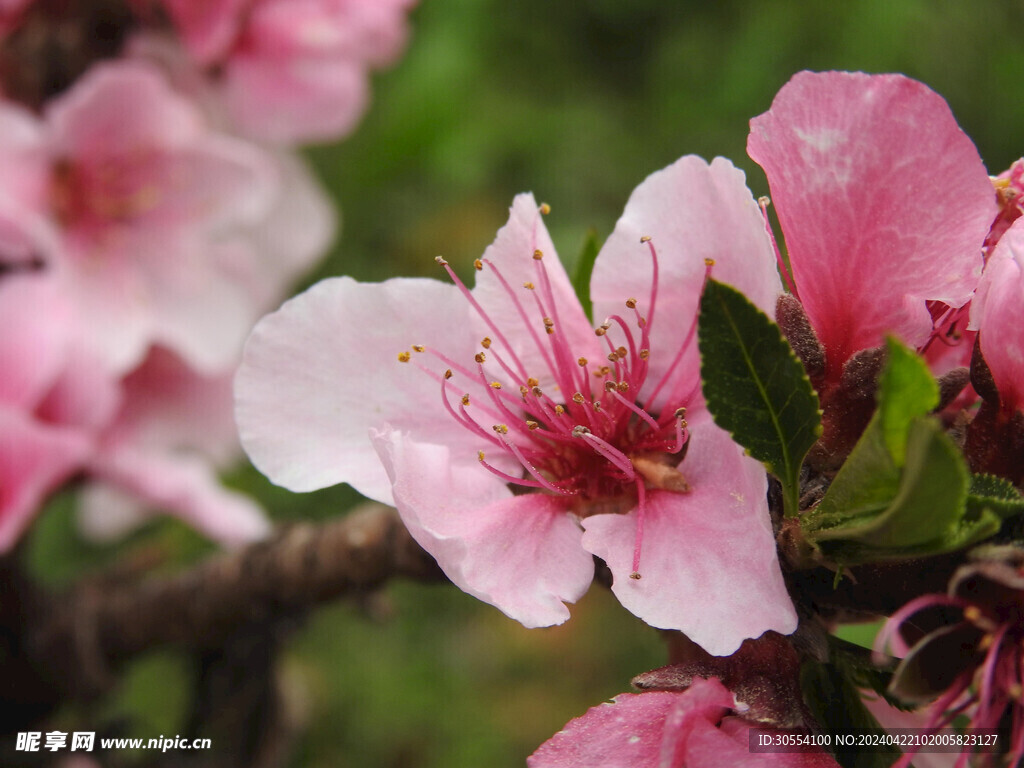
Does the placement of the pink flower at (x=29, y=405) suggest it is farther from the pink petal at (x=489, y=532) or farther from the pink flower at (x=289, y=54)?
the pink petal at (x=489, y=532)

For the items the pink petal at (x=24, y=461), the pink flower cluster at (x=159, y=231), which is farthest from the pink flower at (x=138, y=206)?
the pink petal at (x=24, y=461)

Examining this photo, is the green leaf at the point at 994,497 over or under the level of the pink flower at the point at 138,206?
over

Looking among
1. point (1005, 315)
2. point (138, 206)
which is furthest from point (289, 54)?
point (1005, 315)

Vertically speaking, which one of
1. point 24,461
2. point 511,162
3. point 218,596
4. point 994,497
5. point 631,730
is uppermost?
point 994,497

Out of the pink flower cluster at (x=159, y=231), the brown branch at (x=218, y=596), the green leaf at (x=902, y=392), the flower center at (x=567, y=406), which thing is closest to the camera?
the green leaf at (x=902, y=392)

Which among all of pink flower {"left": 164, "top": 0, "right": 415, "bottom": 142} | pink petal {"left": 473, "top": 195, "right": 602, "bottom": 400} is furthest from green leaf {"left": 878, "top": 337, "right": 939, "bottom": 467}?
pink flower {"left": 164, "top": 0, "right": 415, "bottom": 142}

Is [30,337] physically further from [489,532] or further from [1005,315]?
[1005,315]
